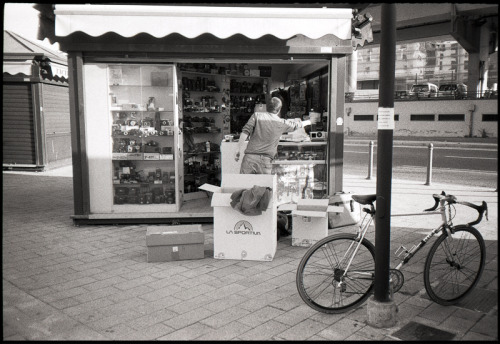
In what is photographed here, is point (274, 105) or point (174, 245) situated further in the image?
point (274, 105)

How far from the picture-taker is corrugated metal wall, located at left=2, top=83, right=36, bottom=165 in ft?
43.2

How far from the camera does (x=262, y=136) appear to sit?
255 inches

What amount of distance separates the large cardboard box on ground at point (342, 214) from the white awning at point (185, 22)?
2.36 m

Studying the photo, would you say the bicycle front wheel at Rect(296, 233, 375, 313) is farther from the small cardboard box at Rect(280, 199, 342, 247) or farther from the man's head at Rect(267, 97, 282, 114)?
the man's head at Rect(267, 97, 282, 114)

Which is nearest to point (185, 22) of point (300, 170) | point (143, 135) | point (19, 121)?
point (143, 135)

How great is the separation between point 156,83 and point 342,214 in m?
3.81

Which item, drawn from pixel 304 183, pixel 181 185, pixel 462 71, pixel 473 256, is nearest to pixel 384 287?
pixel 473 256

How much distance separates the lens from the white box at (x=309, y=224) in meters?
5.91

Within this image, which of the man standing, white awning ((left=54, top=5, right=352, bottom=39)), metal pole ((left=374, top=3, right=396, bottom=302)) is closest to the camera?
metal pole ((left=374, top=3, right=396, bottom=302))

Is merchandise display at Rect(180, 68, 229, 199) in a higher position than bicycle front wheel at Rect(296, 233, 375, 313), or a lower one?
higher

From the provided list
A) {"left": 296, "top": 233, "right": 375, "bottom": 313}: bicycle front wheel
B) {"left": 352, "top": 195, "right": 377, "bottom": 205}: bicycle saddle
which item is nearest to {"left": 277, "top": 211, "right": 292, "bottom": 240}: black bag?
{"left": 296, "top": 233, "right": 375, "bottom": 313}: bicycle front wheel

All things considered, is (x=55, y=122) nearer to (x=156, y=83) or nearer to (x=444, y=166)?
(x=156, y=83)

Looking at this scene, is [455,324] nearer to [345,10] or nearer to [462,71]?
[345,10]

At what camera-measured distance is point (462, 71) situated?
62594 millimetres
